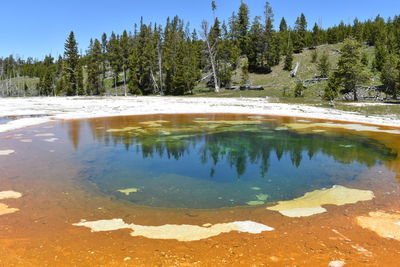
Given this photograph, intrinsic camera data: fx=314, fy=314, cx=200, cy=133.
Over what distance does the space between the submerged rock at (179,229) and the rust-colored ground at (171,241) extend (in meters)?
0.15

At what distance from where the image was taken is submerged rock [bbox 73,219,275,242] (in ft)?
17.4

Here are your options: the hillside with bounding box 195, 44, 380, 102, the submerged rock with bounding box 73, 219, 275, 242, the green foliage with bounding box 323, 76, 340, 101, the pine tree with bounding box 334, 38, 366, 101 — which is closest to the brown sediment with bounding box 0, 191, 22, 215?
the submerged rock with bounding box 73, 219, 275, 242

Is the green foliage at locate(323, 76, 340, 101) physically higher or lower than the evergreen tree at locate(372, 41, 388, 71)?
lower

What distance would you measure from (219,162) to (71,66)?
64.0 m

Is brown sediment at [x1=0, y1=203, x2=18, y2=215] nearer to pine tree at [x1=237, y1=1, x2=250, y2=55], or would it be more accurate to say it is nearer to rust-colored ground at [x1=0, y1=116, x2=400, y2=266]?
rust-colored ground at [x1=0, y1=116, x2=400, y2=266]

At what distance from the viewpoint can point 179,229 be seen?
554cm

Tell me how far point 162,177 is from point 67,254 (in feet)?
14.3

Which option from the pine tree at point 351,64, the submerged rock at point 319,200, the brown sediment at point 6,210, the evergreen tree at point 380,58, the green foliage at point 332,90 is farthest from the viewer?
the evergreen tree at point 380,58

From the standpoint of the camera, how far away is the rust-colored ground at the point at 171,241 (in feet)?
14.8

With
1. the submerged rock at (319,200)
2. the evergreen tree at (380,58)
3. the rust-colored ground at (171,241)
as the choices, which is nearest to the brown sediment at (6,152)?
the rust-colored ground at (171,241)

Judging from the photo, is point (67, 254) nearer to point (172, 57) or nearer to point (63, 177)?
point (63, 177)

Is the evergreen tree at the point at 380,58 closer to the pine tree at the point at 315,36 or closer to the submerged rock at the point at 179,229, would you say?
the pine tree at the point at 315,36

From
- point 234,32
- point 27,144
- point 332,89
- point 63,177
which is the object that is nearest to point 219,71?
point 234,32

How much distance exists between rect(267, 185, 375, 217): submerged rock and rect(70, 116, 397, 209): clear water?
356 mm
